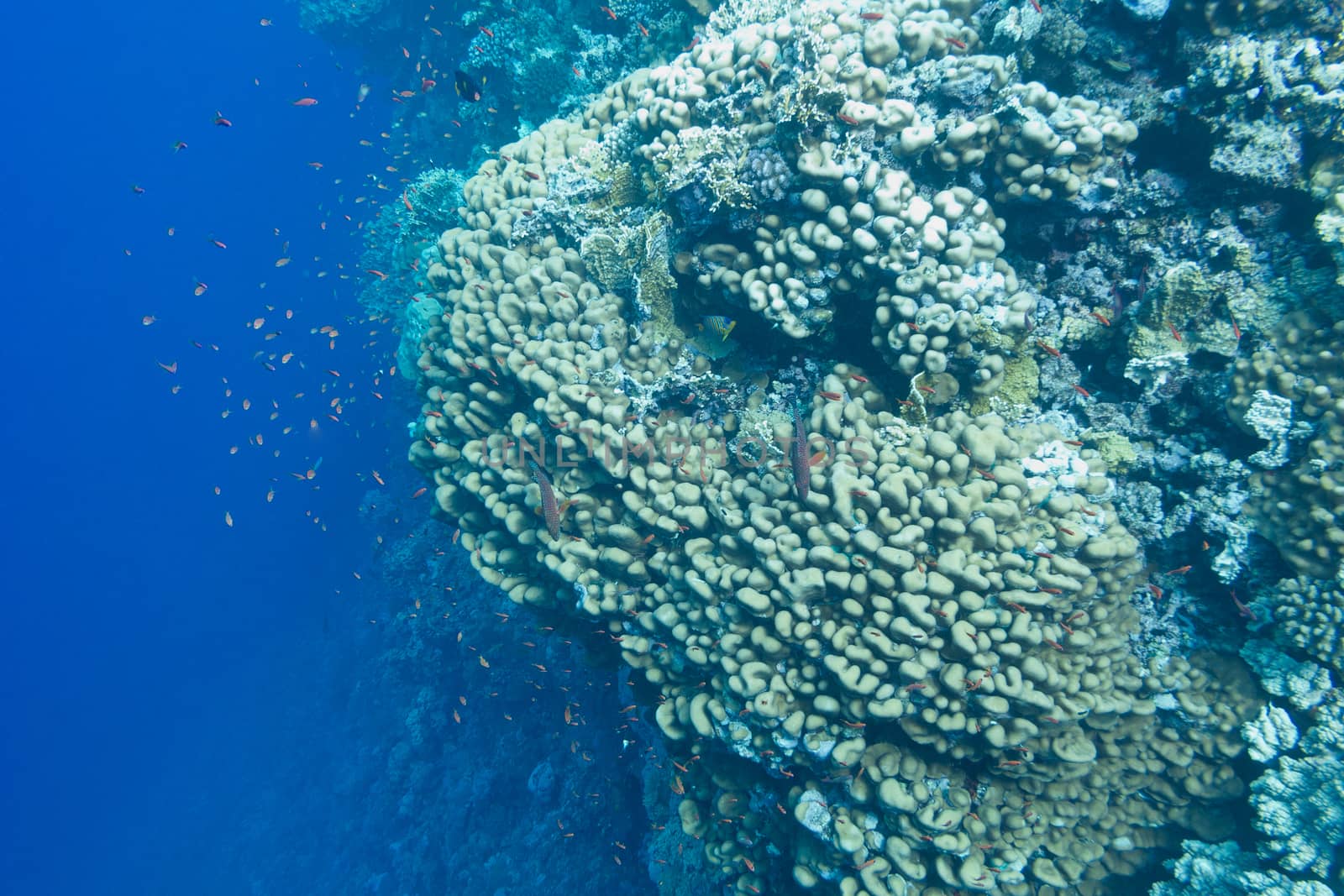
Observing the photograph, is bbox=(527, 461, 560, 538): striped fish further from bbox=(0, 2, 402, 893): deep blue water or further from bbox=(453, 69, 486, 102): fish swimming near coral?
bbox=(0, 2, 402, 893): deep blue water

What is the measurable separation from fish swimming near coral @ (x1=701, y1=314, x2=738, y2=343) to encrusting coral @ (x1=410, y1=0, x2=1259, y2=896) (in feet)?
0.36

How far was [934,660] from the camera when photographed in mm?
3449

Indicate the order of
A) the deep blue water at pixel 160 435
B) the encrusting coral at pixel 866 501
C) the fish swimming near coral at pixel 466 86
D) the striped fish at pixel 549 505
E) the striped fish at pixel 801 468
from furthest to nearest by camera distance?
the deep blue water at pixel 160 435
the fish swimming near coral at pixel 466 86
the striped fish at pixel 549 505
the striped fish at pixel 801 468
the encrusting coral at pixel 866 501

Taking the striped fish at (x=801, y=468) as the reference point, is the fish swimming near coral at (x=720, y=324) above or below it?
above

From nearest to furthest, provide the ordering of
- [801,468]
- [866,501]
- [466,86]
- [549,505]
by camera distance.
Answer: [866,501] < [801,468] < [549,505] < [466,86]

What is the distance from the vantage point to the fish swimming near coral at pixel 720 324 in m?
4.65

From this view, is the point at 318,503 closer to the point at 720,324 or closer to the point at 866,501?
the point at 720,324

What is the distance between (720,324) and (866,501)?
1.89 m

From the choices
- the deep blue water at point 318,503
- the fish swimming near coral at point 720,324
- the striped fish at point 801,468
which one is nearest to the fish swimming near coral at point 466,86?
the deep blue water at point 318,503

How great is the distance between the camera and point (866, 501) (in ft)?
11.9

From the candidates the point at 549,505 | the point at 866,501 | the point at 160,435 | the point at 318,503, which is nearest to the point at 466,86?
the point at 549,505

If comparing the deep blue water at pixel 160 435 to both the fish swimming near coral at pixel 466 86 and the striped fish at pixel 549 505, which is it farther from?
the striped fish at pixel 549 505

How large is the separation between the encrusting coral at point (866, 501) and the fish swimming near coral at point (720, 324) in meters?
0.11

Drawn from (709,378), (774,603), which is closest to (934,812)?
(774,603)
